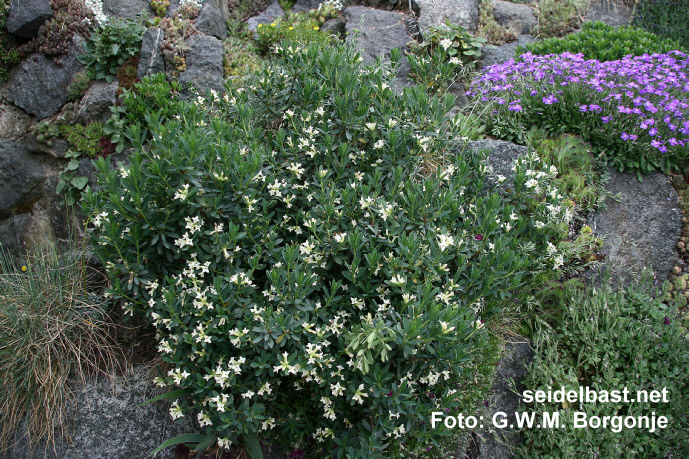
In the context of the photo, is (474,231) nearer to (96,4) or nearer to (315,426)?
(315,426)

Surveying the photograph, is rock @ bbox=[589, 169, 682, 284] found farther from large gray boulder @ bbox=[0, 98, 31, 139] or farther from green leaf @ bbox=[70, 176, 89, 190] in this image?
large gray boulder @ bbox=[0, 98, 31, 139]

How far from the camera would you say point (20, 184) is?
527 cm

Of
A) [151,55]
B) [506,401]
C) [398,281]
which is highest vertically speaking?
[151,55]

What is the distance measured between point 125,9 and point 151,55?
3.48 feet

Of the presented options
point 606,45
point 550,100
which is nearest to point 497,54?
point 606,45

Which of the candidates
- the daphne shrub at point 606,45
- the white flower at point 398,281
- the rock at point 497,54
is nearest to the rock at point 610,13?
the daphne shrub at point 606,45

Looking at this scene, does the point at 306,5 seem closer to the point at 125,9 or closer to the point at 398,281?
the point at 125,9

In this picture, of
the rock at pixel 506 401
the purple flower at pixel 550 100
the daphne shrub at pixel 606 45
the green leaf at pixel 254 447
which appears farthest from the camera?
the daphne shrub at pixel 606 45

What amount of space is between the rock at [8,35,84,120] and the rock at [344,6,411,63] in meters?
3.30

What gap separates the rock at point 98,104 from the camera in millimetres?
5129

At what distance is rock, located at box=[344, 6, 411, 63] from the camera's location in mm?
5902

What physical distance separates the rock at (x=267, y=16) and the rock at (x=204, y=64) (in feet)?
3.30

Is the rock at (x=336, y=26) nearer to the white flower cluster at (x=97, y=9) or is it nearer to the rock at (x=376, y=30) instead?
the rock at (x=376, y=30)

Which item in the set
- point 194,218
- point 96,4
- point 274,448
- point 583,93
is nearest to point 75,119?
point 96,4
